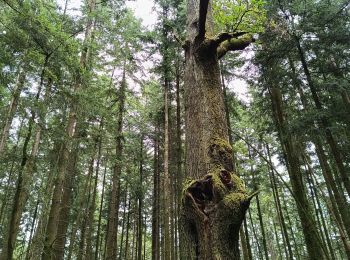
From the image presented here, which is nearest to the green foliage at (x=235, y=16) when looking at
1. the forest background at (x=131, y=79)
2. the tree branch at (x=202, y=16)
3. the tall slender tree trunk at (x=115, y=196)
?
the forest background at (x=131, y=79)

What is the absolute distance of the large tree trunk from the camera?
1.73 metres

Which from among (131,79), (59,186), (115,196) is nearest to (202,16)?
(59,186)

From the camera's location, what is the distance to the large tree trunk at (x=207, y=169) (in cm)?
173

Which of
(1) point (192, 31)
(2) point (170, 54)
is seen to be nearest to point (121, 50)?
(2) point (170, 54)

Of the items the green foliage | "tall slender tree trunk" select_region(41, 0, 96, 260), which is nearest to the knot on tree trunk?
the green foliage

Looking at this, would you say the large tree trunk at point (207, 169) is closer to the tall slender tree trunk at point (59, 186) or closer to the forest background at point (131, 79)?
the forest background at point (131, 79)

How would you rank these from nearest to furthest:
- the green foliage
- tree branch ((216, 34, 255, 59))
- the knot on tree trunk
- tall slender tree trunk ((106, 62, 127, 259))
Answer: the knot on tree trunk → tree branch ((216, 34, 255, 59)) → the green foliage → tall slender tree trunk ((106, 62, 127, 259))

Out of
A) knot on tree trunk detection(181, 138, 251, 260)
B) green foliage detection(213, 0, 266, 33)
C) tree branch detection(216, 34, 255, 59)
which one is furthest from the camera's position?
green foliage detection(213, 0, 266, 33)

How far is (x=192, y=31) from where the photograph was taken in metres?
2.71

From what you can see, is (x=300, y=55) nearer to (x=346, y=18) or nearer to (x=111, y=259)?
(x=346, y=18)

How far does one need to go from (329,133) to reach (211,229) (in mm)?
8114

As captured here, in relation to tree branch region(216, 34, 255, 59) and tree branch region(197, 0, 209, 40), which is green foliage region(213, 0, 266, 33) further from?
tree branch region(197, 0, 209, 40)

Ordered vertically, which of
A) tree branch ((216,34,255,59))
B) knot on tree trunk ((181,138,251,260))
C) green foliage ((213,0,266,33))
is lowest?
knot on tree trunk ((181,138,251,260))

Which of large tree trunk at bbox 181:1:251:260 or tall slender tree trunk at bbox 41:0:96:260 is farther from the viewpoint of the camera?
tall slender tree trunk at bbox 41:0:96:260
